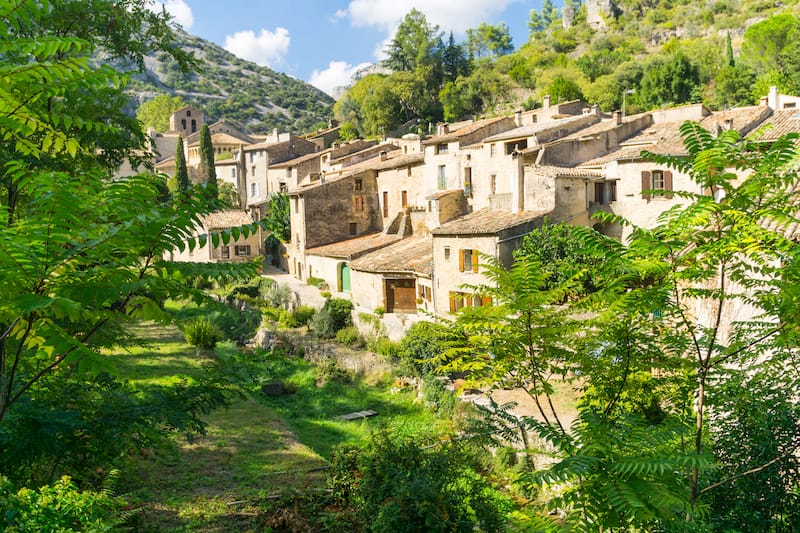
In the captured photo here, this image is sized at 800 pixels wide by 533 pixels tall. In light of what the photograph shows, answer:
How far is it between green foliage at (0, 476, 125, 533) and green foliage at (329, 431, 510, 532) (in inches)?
157

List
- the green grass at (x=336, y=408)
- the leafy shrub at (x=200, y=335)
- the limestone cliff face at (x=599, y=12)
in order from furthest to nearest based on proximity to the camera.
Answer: the limestone cliff face at (x=599, y=12), the leafy shrub at (x=200, y=335), the green grass at (x=336, y=408)

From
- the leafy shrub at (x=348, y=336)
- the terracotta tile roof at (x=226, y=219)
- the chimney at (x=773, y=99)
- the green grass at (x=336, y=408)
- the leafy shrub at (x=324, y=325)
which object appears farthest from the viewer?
the terracotta tile roof at (x=226, y=219)

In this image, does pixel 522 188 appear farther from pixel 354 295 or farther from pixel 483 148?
pixel 354 295

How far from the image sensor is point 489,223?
26.2 m

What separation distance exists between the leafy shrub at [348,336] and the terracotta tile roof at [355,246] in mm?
6695

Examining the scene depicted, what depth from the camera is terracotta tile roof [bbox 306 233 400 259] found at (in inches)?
1401

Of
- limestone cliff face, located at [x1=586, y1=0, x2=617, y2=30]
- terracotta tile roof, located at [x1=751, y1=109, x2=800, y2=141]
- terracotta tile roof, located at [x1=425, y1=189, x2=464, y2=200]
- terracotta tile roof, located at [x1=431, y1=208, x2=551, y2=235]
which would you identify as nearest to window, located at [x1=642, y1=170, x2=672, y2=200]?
terracotta tile roof, located at [x1=751, y1=109, x2=800, y2=141]

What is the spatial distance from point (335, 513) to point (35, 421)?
4.88m

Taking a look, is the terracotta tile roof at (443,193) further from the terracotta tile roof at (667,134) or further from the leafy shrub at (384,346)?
the leafy shrub at (384,346)

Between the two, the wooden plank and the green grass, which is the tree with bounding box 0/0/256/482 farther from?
the wooden plank

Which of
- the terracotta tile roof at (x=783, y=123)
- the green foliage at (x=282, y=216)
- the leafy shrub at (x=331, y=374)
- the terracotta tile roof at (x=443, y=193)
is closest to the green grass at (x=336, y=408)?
the leafy shrub at (x=331, y=374)

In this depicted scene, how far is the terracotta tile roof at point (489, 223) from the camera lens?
987 inches

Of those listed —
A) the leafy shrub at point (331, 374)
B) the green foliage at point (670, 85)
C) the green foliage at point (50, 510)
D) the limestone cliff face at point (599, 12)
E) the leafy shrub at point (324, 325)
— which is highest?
the limestone cliff face at point (599, 12)

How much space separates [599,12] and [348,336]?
366 feet
